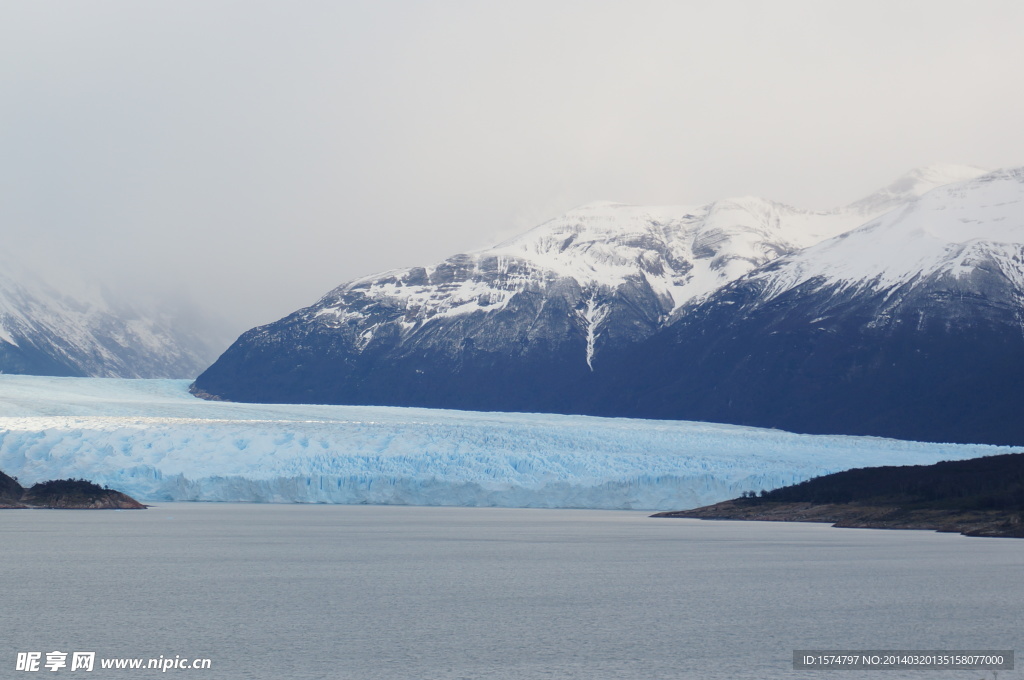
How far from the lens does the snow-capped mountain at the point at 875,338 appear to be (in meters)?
102

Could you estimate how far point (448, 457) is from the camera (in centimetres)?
4753

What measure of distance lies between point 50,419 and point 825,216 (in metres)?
135

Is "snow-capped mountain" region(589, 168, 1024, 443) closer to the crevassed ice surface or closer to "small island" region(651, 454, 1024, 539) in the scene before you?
"small island" region(651, 454, 1024, 539)

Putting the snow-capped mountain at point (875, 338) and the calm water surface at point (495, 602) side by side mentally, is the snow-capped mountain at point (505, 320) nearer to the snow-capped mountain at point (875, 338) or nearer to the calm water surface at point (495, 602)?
the snow-capped mountain at point (875, 338)

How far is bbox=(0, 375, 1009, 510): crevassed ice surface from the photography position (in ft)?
151

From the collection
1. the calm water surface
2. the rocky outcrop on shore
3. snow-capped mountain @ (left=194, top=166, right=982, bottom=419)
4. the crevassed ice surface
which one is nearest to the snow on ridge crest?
snow-capped mountain @ (left=194, top=166, right=982, bottom=419)

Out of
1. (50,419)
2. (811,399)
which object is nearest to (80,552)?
(50,419)

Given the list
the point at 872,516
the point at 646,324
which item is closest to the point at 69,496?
the point at 872,516

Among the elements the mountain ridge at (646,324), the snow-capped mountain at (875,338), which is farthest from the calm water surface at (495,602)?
the mountain ridge at (646,324)

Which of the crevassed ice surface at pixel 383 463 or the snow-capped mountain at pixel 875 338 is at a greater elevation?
the snow-capped mountain at pixel 875 338

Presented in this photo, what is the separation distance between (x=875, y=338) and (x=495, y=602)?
103m

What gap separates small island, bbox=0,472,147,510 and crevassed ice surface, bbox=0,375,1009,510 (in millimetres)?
1289

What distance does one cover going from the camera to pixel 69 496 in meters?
43.8

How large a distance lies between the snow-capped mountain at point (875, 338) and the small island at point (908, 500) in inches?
2113
